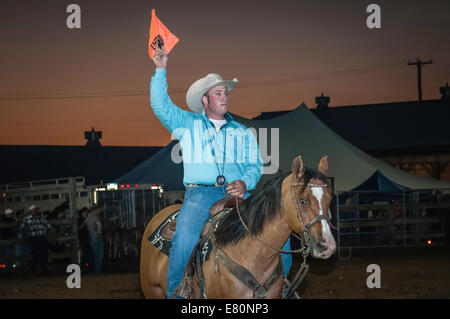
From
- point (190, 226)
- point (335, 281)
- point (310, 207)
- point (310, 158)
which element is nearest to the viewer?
point (310, 207)

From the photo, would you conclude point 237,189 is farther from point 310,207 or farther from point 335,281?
point 335,281

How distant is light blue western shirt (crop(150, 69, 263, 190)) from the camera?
5.28m

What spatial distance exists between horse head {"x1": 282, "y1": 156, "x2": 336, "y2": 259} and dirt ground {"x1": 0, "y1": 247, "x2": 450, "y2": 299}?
6.72m

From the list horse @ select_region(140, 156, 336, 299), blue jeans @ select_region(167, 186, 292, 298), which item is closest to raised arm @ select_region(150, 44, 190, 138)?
blue jeans @ select_region(167, 186, 292, 298)

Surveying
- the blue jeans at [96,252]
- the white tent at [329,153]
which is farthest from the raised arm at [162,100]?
the white tent at [329,153]

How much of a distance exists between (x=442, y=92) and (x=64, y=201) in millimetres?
36342

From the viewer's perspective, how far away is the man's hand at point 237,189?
5078mm

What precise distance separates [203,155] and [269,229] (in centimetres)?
101

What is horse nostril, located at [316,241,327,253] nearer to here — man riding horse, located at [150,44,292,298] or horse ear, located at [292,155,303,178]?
horse ear, located at [292,155,303,178]

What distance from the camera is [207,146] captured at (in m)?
5.29

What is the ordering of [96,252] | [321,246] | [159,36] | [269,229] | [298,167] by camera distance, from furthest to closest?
[96,252]
[159,36]
[269,229]
[298,167]
[321,246]

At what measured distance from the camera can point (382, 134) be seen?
42.1 m

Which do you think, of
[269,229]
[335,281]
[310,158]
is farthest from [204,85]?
[310,158]
